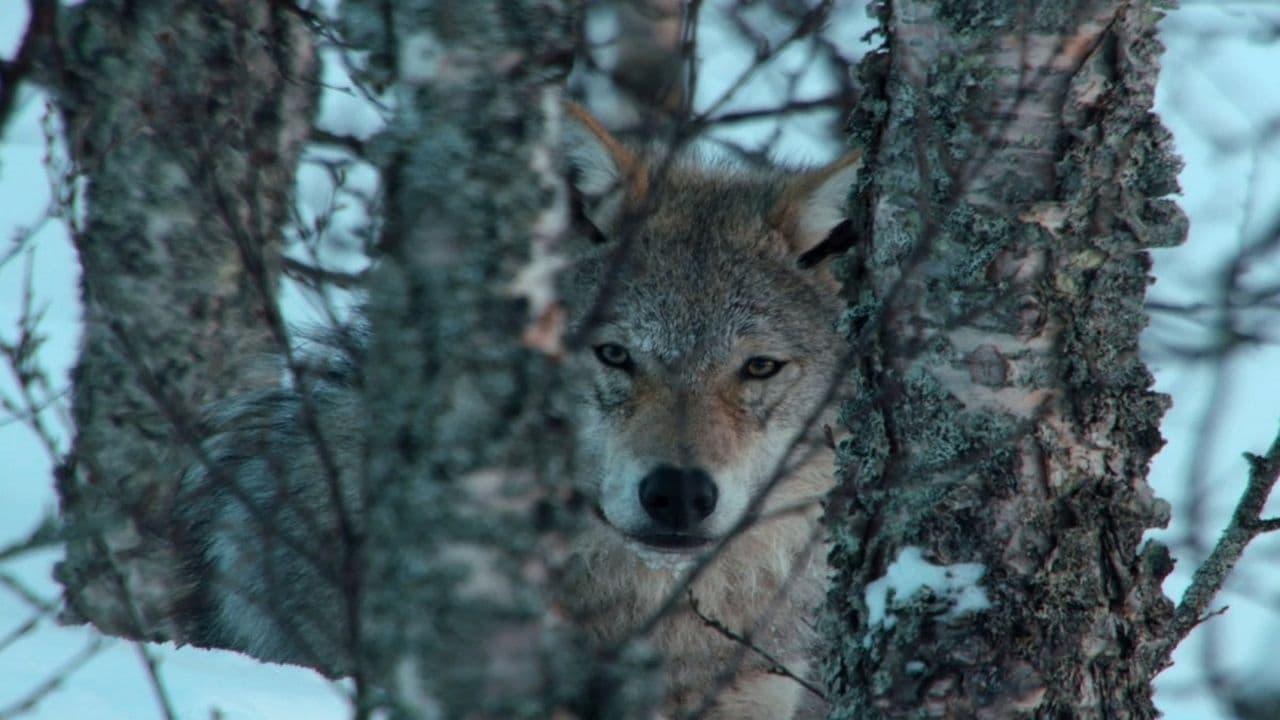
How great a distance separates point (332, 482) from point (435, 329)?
32 cm

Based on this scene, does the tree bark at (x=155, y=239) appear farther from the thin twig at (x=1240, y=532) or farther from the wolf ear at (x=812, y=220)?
the thin twig at (x=1240, y=532)

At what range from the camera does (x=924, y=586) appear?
2111 millimetres

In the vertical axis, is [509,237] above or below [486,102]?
below

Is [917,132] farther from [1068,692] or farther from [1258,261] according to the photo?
[1258,261]

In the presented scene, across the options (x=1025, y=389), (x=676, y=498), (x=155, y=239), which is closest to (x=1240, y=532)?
(x=1025, y=389)

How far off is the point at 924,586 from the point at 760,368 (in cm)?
172

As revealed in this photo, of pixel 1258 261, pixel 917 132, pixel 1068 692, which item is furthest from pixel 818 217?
pixel 1068 692

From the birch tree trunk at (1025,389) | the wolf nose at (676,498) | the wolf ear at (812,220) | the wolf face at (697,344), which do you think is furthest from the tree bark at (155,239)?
the birch tree trunk at (1025,389)

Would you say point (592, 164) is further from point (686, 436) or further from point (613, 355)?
point (686, 436)

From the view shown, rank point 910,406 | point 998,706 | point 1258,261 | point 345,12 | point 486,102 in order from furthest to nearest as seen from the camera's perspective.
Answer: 1. point 1258,261
2. point 910,406
3. point 998,706
4. point 345,12
5. point 486,102

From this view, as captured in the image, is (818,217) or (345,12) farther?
(818,217)

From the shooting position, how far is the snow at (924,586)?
209 cm

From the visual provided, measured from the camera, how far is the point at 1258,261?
3520 millimetres

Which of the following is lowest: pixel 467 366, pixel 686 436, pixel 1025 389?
pixel 467 366
